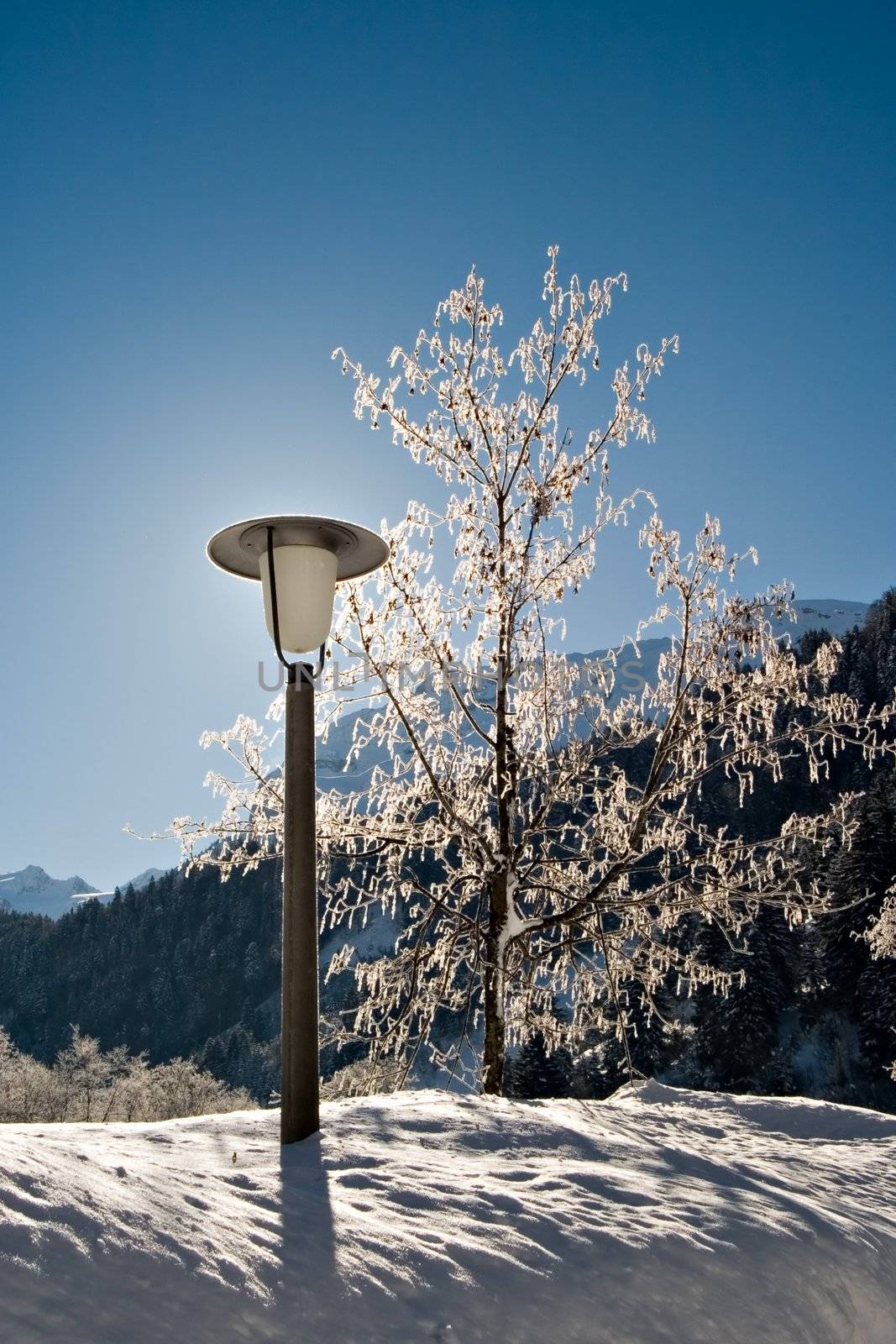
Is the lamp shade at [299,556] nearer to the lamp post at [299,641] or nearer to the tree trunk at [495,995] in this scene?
the lamp post at [299,641]

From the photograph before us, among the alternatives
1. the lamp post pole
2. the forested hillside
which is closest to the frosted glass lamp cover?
the lamp post pole

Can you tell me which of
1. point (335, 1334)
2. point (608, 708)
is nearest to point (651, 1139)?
point (335, 1334)

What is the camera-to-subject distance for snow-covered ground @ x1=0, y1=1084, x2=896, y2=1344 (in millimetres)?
1872

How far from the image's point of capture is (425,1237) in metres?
2.34

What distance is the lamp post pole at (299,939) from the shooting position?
3248 mm

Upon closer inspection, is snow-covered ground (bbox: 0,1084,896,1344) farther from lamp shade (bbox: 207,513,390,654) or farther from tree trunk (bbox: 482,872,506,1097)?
tree trunk (bbox: 482,872,506,1097)

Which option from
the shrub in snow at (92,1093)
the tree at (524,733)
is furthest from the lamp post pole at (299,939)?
the shrub in snow at (92,1093)

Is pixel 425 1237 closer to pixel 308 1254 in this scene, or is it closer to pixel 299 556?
pixel 308 1254

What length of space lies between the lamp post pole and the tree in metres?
2.70

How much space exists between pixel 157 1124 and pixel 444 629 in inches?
155

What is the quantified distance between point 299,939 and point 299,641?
1133 millimetres

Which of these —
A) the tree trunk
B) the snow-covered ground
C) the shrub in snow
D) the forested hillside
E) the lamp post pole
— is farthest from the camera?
the shrub in snow

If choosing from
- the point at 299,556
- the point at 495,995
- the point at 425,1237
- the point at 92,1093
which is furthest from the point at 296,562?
the point at 92,1093

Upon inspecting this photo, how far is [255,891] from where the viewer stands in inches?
3971
